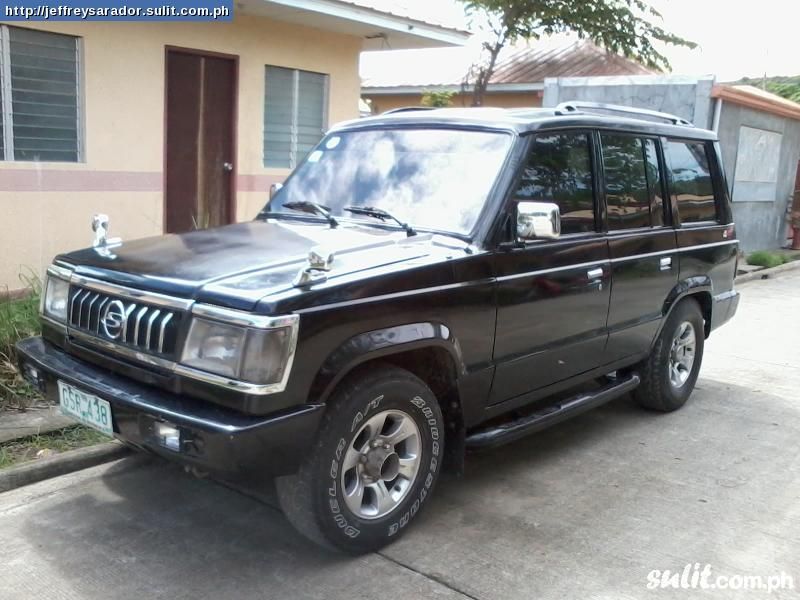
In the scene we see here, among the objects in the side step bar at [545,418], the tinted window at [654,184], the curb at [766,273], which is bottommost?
the curb at [766,273]

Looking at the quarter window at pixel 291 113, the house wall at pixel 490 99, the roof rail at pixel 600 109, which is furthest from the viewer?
the house wall at pixel 490 99

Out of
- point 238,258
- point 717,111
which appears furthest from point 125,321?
point 717,111

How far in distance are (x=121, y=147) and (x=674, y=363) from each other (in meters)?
5.85

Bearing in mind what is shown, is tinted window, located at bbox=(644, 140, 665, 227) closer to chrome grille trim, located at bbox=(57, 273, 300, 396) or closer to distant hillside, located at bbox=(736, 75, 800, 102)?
chrome grille trim, located at bbox=(57, 273, 300, 396)

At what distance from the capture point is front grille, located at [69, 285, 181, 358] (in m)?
3.19

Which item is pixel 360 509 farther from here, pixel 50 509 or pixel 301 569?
pixel 50 509

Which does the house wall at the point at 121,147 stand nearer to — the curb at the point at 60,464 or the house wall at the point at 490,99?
the curb at the point at 60,464

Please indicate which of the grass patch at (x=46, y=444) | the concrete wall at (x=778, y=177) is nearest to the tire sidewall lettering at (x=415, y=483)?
the grass patch at (x=46, y=444)

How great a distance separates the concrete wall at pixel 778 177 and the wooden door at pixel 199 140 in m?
8.15

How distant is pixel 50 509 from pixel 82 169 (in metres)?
4.87

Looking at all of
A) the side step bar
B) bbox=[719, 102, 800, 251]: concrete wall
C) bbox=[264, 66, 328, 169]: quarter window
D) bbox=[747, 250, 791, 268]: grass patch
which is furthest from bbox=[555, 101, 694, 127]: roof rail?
bbox=[747, 250, 791, 268]: grass patch

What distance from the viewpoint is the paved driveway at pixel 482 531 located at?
3.34 meters

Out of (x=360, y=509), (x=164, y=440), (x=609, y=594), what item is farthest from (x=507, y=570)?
(x=164, y=440)

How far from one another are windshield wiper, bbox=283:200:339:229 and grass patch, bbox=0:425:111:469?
166 cm
